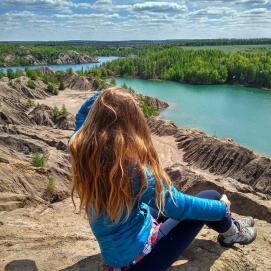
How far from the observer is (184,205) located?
4410mm

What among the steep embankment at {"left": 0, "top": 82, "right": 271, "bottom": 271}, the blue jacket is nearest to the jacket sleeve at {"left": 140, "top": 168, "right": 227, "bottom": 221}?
the blue jacket

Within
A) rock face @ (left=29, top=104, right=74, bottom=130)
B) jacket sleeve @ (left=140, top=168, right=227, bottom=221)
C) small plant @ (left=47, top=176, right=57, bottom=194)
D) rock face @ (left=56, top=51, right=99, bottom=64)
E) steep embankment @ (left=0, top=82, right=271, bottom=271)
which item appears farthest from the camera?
rock face @ (left=56, top=51, right=99, bottom=64)

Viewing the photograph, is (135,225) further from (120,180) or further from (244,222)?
(244,222)

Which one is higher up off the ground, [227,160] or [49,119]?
[227,160]

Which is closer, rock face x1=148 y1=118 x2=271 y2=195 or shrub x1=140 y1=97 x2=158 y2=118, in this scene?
rock face x1=148 y1=118 x2=271 y2=195

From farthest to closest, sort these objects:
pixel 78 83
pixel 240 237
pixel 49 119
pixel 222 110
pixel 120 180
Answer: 1. pixel 78 83
2. pixel 222 110
3. pixel 49 119
4. pixel 240 237
5. pixel 120 180

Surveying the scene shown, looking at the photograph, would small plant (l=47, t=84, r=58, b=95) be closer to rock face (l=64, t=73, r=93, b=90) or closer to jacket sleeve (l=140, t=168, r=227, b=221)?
rock face (l=64, t=73, r=93, b=90)

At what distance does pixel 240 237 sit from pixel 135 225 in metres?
2.03

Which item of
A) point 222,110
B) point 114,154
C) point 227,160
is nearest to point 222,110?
point 222,110

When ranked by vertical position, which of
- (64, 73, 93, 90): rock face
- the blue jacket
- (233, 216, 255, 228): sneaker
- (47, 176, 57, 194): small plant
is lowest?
(64, 73, 93, 90): rock face

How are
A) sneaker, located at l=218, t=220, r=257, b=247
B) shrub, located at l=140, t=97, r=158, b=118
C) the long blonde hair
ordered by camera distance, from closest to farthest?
the long blonde hair → sneaker, located at l=218, t=220, r=257, b=247 → shrub, located at l=140, t=97, r=158, b=118

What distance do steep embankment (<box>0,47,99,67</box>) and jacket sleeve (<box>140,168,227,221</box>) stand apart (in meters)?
151

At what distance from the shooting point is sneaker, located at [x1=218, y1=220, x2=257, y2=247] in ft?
19.2

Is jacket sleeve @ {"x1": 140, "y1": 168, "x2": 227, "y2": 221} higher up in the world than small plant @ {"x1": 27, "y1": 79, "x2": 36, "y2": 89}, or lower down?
higher up
